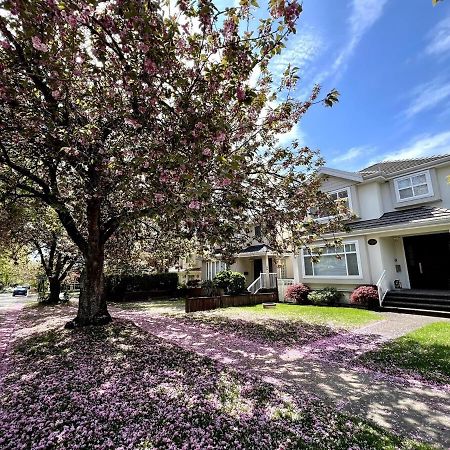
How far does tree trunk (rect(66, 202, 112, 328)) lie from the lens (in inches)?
406

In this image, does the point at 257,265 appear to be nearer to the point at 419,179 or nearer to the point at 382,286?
the point at 382,286

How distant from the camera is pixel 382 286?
13.8m

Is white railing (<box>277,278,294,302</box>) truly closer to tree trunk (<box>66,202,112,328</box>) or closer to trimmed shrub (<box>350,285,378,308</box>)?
trimmed shrub (<box>350,285,378,308</box>)

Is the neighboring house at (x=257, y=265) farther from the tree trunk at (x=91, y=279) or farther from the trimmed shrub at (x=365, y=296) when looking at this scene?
the tree trunk at (x=91, y=279)

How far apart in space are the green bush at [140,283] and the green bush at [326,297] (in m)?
14.5

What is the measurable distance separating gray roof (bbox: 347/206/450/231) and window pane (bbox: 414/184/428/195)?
2.66ft

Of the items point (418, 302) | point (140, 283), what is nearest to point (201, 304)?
point (418, 302)

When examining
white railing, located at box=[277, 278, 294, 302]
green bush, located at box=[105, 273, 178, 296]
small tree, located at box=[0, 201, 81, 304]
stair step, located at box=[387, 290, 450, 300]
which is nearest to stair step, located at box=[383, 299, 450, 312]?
stair step, located at box=[387, 290, 450, 300]

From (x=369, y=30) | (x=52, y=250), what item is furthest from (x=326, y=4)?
(x=52, y=250)

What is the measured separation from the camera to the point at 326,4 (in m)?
6.63

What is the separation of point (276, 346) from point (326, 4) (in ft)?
30.1

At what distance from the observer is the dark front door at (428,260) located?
1427 cm

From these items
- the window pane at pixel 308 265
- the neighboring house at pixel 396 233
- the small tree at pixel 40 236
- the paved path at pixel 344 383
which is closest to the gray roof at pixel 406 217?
the neighboring house at pixel 396 233

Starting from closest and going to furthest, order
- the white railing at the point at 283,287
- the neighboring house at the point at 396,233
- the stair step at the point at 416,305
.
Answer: the stair step at the point at 416,305 < the neighboring house at the point at 396,233 < the white railing at the point at 283,287
